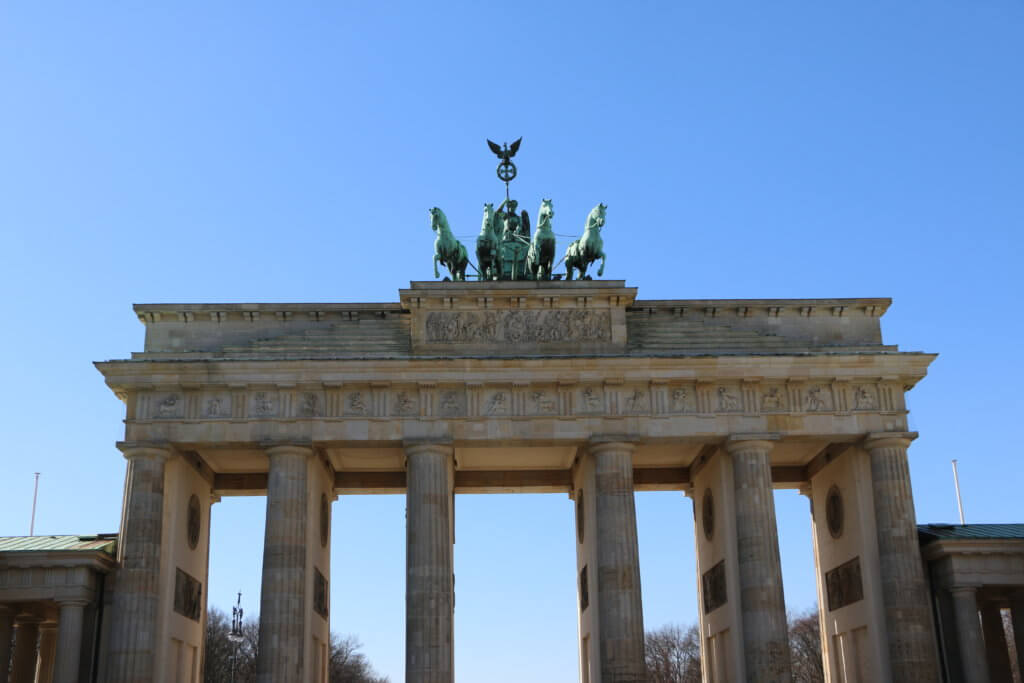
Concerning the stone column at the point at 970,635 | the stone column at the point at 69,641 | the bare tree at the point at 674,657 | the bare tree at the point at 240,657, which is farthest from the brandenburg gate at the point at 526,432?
the bare tree at the point at 674,657

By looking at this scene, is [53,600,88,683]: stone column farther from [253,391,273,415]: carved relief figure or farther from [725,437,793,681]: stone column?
[725,437,793,681]: stone column

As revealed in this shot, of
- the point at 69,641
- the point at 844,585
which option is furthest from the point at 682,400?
the point at 69,641

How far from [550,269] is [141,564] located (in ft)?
60.9

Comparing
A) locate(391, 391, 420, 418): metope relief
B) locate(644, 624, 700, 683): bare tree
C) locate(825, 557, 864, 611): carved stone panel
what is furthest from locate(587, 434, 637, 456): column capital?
locate(644, 624, 700, 683): bare tree

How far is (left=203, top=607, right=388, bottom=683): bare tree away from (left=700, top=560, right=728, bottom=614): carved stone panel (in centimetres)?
4040

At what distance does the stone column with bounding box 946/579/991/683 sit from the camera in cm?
3647

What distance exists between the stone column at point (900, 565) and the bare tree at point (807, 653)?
44.8 metres

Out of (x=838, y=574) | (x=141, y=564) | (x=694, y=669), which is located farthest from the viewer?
(x=694, y=669)

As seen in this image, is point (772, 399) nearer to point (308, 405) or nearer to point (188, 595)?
point (308, 405)

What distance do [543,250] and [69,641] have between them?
21.9 meters

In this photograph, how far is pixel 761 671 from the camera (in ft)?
120

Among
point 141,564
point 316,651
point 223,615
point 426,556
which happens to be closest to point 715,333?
point 426,556

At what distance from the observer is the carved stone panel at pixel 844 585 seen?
39938 millimetres

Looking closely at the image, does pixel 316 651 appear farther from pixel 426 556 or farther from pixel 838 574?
pixel 838 574
